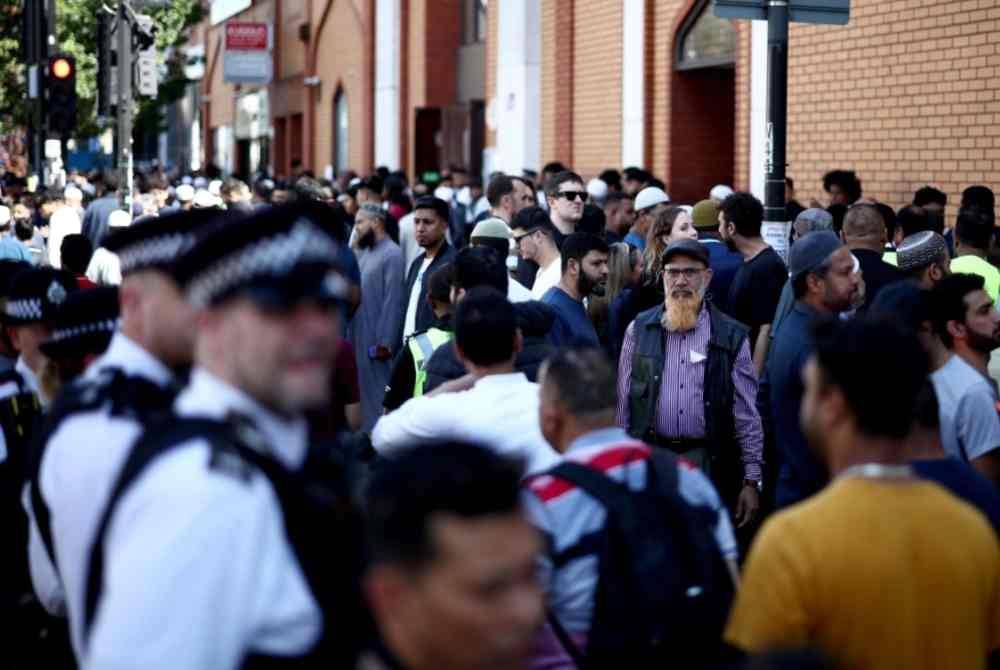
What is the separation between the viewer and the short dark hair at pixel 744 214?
10227 mm

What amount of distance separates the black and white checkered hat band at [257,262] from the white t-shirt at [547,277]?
6999 mm

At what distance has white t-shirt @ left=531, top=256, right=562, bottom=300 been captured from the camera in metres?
10.4

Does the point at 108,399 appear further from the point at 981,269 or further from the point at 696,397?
the point at 981,269

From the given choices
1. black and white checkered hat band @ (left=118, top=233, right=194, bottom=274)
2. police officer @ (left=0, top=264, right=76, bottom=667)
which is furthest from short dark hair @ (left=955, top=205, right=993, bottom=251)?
black and white checkered hat band @ (left=118, top=233, right=194, bottom=274)

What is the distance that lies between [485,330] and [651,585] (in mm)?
1772

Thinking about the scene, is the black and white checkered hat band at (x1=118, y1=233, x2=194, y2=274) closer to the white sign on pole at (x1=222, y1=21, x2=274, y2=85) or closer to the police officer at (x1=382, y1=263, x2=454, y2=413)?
the police officer at (x1=382, y1=263, x2=454, y2=413)

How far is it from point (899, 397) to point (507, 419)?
191 centimetres

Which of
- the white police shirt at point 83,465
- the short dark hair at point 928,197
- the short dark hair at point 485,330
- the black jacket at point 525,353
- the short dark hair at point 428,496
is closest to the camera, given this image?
the short dark hair at point 428,496

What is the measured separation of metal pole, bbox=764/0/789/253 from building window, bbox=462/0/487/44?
2460 cm

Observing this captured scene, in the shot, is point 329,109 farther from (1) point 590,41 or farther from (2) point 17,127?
(1) point 590,41

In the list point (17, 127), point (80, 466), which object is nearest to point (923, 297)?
point (80, 466)

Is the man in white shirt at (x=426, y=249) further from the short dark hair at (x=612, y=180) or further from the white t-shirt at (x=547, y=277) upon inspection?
the short dark hair at (x=612, y=180)

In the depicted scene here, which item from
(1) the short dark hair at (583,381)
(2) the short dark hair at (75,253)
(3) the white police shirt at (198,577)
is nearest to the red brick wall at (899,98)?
(2) the short dark hair at (75,253)

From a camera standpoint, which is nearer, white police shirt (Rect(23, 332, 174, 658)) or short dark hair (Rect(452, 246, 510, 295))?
white police shirt (Rect(23, 332, 174, 658))
